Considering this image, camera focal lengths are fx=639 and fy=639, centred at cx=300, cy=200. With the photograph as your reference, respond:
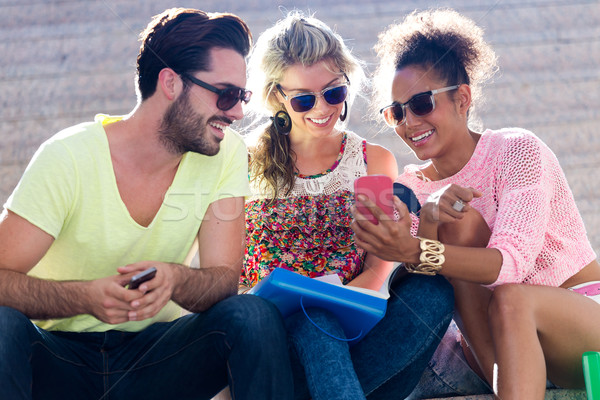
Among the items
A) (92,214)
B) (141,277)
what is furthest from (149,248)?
(141,277)

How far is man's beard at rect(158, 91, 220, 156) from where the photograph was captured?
83.3 inches

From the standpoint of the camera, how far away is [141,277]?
5.41 feet

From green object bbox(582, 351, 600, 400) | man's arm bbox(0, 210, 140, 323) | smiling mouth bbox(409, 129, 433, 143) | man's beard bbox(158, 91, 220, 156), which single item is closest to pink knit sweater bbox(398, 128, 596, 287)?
smiling mouth bbox(409, 129, 433, 143)

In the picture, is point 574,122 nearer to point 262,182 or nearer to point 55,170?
point 262,182

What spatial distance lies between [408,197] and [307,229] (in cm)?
40

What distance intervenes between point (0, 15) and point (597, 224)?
12.7ft

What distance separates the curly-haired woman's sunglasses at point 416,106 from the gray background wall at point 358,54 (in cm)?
155

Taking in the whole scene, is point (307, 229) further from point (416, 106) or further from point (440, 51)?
point (440, 51)

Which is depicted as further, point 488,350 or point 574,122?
point 574,122

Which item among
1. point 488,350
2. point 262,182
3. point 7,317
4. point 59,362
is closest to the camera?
point 7,317

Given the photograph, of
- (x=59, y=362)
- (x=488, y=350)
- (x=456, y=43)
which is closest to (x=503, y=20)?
(x=456, y=43)

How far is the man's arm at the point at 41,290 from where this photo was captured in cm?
167

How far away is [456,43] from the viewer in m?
2.33

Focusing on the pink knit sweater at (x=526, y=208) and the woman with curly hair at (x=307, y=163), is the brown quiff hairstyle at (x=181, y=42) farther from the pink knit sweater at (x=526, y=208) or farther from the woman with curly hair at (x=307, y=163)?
the pink knit sweater at (x=526, y=208)
